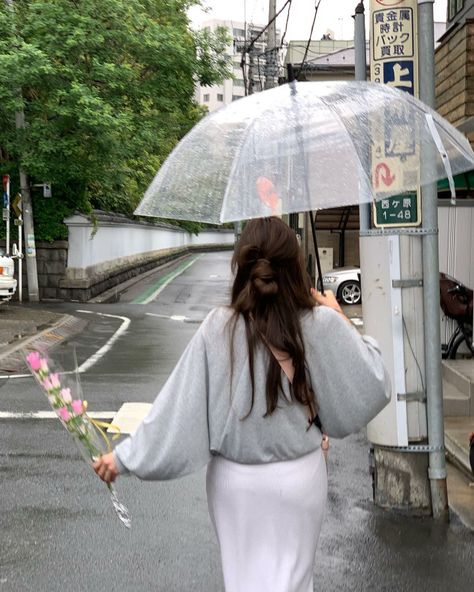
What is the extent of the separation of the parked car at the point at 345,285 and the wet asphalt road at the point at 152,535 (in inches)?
587

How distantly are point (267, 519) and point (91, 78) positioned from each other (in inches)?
791

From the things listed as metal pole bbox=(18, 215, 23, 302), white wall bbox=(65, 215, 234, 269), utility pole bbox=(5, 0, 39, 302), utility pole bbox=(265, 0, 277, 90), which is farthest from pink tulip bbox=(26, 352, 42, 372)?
utility pole bbox=(265, 0, 277, 90)

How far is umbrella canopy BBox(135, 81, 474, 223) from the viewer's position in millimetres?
3766

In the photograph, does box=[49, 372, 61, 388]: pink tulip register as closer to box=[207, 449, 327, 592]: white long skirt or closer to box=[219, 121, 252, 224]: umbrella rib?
→ box=[207, 449, 327, 592]: white long skirt

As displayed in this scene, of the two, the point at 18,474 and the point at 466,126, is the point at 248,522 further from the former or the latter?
the point at 466,126

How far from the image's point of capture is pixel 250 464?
9.29 ft

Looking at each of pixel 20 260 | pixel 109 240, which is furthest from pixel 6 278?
pixel 109 240

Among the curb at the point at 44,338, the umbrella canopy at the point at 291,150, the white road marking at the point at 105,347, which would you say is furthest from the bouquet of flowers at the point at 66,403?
the white road marking at the point at 105,347

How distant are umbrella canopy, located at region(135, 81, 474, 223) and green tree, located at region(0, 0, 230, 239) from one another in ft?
55.3

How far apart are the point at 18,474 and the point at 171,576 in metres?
2.38

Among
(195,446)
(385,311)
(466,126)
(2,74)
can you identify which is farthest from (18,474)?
(2,74)

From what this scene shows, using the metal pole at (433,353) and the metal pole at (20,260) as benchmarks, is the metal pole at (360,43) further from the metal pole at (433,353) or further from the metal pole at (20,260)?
the metal pole at (20,260)

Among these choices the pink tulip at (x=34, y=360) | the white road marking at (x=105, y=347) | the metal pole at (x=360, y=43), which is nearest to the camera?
the pink tulip at (x=34, y=360)

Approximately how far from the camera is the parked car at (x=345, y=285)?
23250 millimetres
